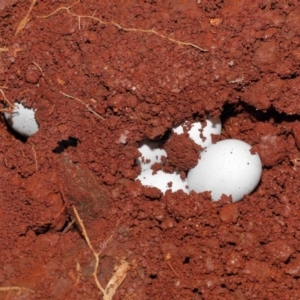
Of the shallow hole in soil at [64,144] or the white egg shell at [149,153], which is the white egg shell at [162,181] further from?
the shallow hole in soil at [64,144]

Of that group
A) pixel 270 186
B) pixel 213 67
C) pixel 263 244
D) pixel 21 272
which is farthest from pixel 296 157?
pixel 21 272

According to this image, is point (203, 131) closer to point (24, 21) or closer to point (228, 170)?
point (228, 170)

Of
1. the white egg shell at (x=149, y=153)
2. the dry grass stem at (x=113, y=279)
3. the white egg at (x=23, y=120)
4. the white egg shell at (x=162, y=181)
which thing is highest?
the white egg shell at (x=149, y=153)

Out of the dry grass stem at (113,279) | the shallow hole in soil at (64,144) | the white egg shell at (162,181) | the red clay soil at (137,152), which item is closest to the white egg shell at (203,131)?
the red clay soil at (137,152)

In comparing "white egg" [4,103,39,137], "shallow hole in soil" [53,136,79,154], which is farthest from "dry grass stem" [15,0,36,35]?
"shallow hole in soil" [53,136,79,154]

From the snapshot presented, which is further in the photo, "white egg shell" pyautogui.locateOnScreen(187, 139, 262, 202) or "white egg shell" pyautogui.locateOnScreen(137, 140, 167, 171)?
"white egg shell" pyautogui.locateOnScreen(137, 140, 167, 171)

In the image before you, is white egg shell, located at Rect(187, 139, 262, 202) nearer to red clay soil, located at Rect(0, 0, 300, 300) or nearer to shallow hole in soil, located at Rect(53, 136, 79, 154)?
red clay soil, located at Rect(0, 0, 300, 300)
